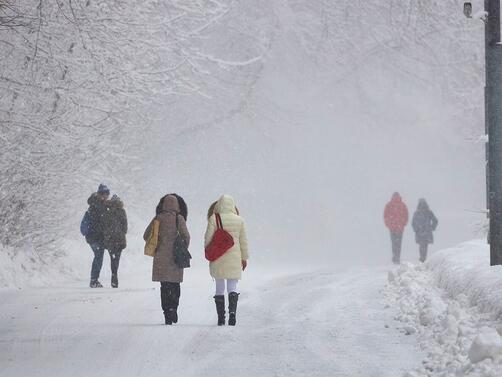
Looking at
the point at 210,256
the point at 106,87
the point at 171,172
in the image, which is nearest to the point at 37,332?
the point at 210,256

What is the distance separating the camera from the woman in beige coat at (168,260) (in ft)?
37.0

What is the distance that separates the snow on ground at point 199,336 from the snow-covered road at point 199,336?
0.04 ft

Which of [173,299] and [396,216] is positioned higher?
[396,216]

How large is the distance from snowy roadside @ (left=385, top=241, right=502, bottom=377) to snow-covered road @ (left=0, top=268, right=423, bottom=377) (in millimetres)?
245

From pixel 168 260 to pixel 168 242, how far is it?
0.78 feet

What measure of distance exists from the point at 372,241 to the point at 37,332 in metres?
34.8

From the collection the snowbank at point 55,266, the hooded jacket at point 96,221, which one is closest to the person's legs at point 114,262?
the hooded jacket at point 96,221

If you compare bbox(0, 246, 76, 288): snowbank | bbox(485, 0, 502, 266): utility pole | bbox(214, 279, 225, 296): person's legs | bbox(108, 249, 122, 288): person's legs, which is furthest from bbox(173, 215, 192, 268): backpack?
bbox(0, 246, 76, 288): snowbank

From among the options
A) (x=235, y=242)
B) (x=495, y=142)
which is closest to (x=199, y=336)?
(x=235, y=242)

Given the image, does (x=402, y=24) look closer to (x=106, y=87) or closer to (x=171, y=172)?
(x=171, y=172)

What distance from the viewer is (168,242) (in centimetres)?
1142

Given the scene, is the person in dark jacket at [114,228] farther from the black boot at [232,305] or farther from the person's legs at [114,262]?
the black boot at [232,305]

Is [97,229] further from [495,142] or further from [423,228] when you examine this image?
[423,228]

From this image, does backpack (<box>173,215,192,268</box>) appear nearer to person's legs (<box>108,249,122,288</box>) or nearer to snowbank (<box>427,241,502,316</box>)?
snowbank (<box>427,241,502,316</box>)
